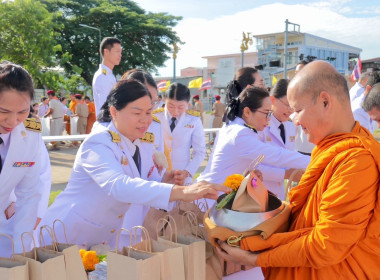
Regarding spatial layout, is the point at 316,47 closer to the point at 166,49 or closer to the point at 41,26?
the point at 166,49

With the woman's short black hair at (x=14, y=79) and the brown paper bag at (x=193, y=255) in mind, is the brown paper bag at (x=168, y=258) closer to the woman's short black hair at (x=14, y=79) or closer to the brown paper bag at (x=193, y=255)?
the brown paper bag at (x=193, y=255)

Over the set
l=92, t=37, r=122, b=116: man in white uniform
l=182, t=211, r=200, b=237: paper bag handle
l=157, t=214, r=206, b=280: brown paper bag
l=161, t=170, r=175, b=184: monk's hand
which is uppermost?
l=92, t=37, r=122, b=116: man in white uniform

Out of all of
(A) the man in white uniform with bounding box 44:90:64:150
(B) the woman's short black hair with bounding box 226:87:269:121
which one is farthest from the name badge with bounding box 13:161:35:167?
(A) the man in white uniform with bounding box 44:90:64:150

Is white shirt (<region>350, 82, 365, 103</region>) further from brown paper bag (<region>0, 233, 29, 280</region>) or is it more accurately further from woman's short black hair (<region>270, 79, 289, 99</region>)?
brown paper bag (<region>0, 233, 29, 280</region>)

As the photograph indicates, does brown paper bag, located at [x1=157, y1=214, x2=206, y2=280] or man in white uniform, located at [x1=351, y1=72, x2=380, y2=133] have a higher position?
man in white uniform, located at [x1=351, y1=72, x2=380, y2=133]

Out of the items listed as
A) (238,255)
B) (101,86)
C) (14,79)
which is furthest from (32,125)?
(101,86)

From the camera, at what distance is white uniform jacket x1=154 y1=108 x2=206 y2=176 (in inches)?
204

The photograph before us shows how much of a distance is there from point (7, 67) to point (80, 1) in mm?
35974

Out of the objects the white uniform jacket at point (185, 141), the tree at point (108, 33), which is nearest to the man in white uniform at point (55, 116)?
the white uniform jacket at point (185, 141)

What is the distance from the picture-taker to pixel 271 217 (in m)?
1.75

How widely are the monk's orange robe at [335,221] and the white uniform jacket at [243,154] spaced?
149 cm

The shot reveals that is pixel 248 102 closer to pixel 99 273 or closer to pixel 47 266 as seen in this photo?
pixel 99 273

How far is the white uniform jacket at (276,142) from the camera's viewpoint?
3432 mm

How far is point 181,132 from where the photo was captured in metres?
5.22
